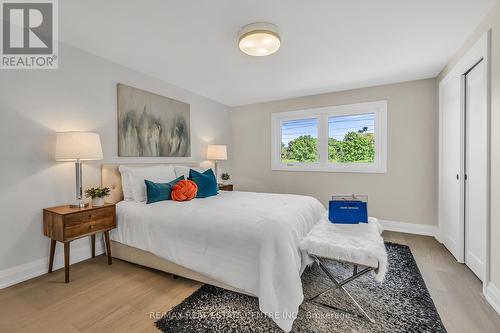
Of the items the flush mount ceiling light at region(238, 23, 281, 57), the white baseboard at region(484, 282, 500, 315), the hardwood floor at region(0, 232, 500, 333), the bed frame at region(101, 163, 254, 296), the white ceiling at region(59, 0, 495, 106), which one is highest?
the white ceiling at region(59, 0, 495, 106)

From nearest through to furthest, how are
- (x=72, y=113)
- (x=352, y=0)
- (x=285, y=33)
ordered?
(x=352, y=0)
(x=285, y=33)
(x=72, y=113)

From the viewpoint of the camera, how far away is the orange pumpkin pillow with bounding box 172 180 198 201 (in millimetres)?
2785

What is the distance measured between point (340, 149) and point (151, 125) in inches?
127

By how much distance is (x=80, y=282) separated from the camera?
2.19 meters

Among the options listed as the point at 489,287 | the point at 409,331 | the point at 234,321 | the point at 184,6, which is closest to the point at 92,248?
the point at 234,321

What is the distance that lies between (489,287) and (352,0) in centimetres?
259

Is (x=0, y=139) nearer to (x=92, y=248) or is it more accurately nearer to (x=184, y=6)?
(x=92, y=248)

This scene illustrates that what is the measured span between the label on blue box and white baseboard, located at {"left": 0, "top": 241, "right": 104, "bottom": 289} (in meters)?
2.81

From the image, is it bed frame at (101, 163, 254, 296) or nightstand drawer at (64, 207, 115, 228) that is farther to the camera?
nightstand drawer at (64, 207, 115, 228)

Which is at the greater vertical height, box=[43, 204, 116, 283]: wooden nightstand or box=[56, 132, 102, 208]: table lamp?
box=[56, 132, 102, 208]: table lamp

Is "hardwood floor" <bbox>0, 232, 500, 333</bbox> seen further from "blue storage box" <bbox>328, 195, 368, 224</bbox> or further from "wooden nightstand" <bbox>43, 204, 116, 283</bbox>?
"blue storage box" <bbox>328, 195, 368, 224</bbox>

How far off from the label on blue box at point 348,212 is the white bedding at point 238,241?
292mm

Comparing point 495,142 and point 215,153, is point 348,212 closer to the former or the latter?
point 495,142

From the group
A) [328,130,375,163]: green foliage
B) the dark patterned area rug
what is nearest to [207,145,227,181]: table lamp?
[328,130,375,163]: green foliage
